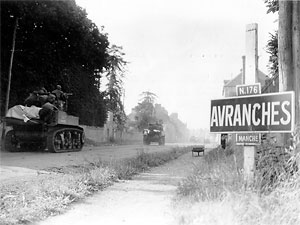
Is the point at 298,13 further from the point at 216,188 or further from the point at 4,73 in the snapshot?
the point at 4,73

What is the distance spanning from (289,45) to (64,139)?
44.3 ft

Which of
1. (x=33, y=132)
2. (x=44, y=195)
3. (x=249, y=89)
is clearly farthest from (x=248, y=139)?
(x=33, y=132)

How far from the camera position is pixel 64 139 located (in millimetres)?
17641

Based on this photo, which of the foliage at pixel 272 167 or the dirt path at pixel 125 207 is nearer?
the foliage at pixel 272 167

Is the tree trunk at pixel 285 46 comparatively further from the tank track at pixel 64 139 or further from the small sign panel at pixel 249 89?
the tank track at pixel 64 139

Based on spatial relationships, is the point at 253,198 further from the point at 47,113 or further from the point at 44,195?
the point at 47,113

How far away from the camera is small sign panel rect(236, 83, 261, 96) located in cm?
413

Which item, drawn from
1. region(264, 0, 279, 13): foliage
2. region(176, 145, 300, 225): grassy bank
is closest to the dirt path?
region(176, 145, 300, 225): grassy bank

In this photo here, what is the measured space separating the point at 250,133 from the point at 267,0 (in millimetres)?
7577

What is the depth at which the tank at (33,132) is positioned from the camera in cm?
1573

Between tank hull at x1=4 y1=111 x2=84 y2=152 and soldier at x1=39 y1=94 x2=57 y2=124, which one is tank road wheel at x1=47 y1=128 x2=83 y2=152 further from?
soldier at x1=39 y1=94 x2=57 y2=124

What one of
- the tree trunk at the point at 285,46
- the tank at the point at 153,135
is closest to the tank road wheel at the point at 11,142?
the tree trunk at the point at 285,46

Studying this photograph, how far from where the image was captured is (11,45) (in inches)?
875

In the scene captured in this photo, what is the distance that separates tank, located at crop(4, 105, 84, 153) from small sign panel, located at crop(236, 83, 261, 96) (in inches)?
498
